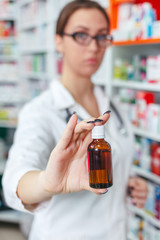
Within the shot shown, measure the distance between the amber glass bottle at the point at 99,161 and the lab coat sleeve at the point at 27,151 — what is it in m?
0.29

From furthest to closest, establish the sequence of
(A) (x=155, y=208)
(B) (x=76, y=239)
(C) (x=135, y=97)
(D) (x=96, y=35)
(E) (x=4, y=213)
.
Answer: (E) (x=4, y=213) < (C) (x=135, y=97) < (A) (x=155, y=208) < (D) (x=96, y=35) < (B) (x=76, y=239)

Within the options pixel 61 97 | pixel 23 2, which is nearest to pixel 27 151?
pixel 61 97

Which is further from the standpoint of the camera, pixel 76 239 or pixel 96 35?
pixel 96 35

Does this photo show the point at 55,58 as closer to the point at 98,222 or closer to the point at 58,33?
the point at 58,33

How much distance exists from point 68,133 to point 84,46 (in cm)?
53

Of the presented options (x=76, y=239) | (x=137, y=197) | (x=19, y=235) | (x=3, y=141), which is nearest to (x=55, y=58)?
(x=3, y=141)

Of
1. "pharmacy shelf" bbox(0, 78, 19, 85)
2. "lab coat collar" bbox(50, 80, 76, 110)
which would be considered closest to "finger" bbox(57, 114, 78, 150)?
"lab coat collar" bbox(50, 80, 76, 110)

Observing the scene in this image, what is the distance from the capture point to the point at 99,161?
52 centimetres

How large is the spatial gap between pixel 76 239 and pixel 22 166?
31 cm

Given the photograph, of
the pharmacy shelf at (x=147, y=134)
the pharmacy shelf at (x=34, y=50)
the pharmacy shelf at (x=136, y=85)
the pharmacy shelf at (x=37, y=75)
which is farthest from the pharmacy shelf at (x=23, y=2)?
the pharmacy shelf at (x=147, y=134)

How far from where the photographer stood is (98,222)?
3.16 feet

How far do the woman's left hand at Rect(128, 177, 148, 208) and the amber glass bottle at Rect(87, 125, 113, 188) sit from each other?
678 millimetres

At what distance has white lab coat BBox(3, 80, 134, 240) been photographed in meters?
0.81

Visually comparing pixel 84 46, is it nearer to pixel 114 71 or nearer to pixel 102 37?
pixel 102 37
